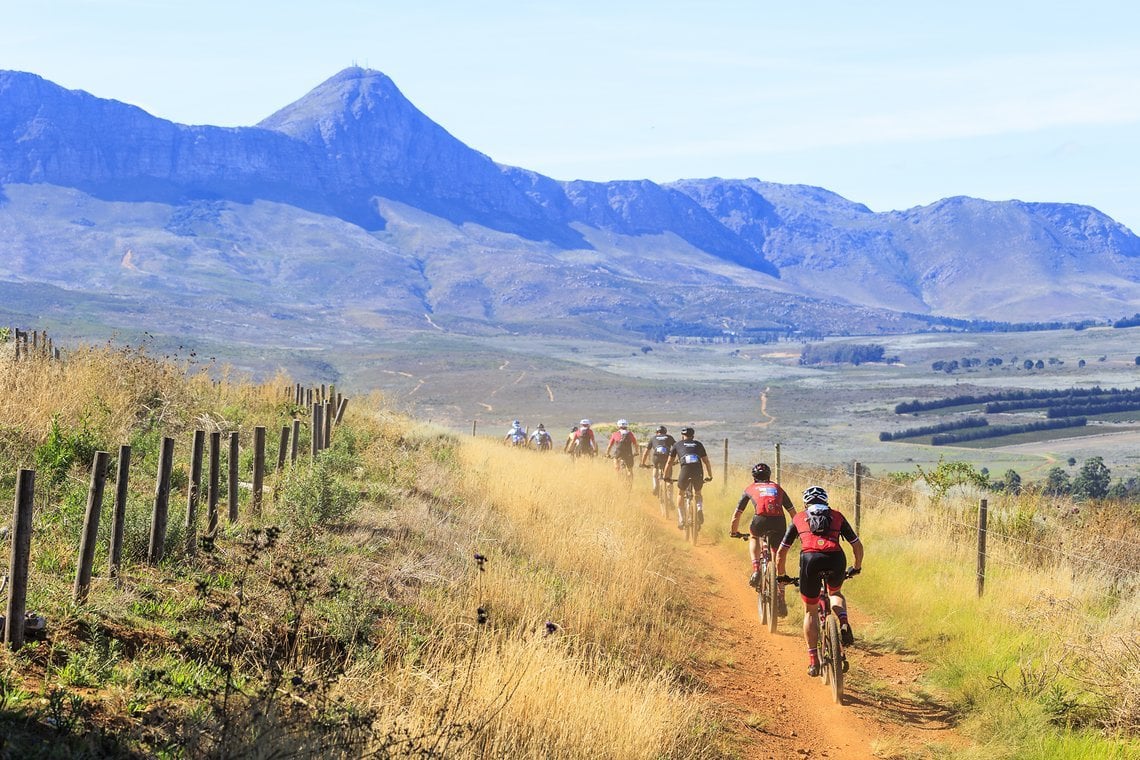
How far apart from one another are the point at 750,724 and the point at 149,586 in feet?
15.2

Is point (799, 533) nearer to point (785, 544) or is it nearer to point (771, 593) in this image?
point (785, 544)

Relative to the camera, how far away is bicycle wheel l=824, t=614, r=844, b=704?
8977 mm

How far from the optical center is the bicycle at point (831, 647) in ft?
29.5

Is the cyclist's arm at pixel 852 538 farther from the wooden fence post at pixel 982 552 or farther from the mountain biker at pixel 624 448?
the mountain biker at pixel 624 448

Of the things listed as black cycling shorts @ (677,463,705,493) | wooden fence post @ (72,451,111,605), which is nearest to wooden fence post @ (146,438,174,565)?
wooden fence post @ (72,451,111,605)

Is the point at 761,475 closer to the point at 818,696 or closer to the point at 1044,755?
the point at 818,696

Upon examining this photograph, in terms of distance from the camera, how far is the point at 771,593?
1171cm

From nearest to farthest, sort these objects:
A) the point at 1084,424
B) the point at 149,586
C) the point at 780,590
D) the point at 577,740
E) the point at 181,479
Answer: the point at 577,740, the point at 149,586, the point at 181,479, the point at 780,590, the point at 1084,424

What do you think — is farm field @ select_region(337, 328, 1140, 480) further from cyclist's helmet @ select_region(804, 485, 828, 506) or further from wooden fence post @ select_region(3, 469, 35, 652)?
wooden fence post @ select_region(3, 469, 35, 652)

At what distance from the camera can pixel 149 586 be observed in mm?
7277

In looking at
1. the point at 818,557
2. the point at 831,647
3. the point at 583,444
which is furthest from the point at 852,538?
the point at 583,444

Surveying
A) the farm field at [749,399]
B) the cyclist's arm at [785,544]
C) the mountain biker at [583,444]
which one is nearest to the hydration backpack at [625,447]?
the mountain biker at [583,444]

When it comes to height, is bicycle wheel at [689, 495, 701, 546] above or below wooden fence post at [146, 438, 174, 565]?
below

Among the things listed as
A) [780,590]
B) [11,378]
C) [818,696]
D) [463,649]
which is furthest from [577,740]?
[11,378]
